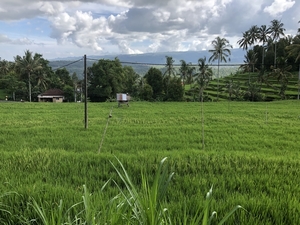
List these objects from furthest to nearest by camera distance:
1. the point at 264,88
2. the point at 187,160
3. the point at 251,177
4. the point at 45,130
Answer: the point at 264,88 → the point at 45,130 → the point at 187,160 → the point at 251,177

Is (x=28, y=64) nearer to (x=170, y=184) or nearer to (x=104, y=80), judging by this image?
(x=104, y=80)

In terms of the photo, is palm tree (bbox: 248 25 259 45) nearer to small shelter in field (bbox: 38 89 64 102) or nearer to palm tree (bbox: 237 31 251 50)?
palm tree (bbox: 237 31 251 50)

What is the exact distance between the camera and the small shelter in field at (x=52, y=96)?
170ft

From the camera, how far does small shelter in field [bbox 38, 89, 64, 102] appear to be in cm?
5188

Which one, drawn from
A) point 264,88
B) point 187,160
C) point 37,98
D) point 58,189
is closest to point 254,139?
point 187,160

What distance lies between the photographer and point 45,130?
11.6m

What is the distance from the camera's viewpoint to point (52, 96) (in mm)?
51781

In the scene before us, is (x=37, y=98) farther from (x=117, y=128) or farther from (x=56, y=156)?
(x=56, y=156)

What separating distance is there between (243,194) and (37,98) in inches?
2201

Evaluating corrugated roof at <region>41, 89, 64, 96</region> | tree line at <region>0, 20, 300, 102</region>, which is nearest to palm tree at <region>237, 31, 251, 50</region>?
tree line at <region>0, 20, 300, 102</region>

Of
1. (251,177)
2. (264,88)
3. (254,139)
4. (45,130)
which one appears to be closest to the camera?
(251,177)

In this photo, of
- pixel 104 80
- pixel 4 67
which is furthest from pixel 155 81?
pixel 4 67

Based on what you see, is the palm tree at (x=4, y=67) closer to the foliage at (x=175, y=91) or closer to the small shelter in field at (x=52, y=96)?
the small shelter in field at (x=52, y=96)

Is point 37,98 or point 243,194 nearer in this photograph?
point 243,194
